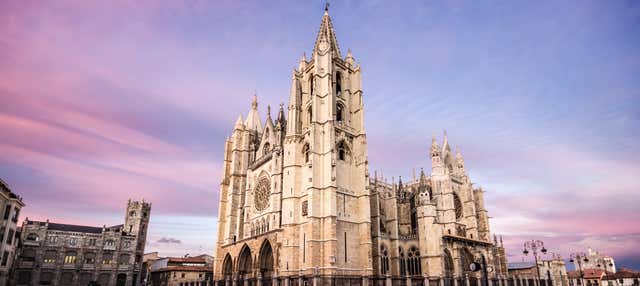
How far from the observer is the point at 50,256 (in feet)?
207

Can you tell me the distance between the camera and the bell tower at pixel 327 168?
41.2m

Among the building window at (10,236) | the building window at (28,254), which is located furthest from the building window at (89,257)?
the building window at (10,236)

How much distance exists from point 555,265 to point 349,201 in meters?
49.8

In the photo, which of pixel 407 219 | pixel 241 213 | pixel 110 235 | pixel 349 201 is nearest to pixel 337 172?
pixel 349 201

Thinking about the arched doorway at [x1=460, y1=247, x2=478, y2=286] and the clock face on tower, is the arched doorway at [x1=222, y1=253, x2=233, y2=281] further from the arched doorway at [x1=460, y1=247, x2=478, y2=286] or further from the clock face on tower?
the arched doorway at [x1=460, y1=247, x2=478, y2=286]

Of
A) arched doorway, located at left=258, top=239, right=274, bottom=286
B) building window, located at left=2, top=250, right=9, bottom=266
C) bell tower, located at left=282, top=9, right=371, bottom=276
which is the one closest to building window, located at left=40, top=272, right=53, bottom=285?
building window, located at left=2, top=250, right=9, bottom=266

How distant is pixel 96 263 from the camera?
66062mm

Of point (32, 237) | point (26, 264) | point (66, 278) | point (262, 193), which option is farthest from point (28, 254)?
point (262, 193)

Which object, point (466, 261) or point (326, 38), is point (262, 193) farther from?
point (466, 261)

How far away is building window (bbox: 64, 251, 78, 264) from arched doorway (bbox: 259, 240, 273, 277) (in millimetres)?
39440

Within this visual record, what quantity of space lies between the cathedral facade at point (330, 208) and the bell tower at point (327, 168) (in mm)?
132

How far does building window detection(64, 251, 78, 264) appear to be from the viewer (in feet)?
211

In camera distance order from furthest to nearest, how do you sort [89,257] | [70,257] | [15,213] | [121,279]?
[121,279] < [89,257] < [70,257] < [15,213]

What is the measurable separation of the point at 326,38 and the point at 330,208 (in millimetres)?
23482
